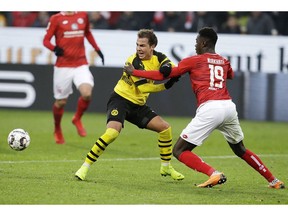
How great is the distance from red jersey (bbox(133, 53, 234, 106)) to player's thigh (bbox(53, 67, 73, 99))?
16.6ft

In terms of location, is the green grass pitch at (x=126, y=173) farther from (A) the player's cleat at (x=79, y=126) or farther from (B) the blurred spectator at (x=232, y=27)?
(B) the blurred spectator at (x=232, y=27)

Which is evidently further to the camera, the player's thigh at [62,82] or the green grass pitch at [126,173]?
the player's thigh at [62,82]

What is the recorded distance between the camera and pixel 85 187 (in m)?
8.89

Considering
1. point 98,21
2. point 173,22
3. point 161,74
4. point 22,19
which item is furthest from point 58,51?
point 22,19

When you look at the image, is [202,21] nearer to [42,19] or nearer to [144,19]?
[144,19]

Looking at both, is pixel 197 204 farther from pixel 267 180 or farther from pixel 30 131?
pixel 30 131

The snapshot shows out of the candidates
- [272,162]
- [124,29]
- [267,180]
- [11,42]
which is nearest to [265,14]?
[124,29]

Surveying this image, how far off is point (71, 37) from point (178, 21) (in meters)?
6.37

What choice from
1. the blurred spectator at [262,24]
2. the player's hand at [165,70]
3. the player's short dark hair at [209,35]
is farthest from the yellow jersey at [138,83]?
the blurred spectator at [262,24]

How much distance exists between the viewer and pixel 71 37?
14000 millimetres

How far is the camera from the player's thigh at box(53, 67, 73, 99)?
13.9 metres

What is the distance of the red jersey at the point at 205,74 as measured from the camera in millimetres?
8945

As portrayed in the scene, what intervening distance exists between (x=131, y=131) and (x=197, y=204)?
8.39 meters

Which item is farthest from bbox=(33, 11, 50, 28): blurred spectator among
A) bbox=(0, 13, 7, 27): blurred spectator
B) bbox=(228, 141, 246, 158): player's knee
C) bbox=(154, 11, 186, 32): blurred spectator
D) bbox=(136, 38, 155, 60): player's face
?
bbox=(228, 141, 246, 158): player's knee
